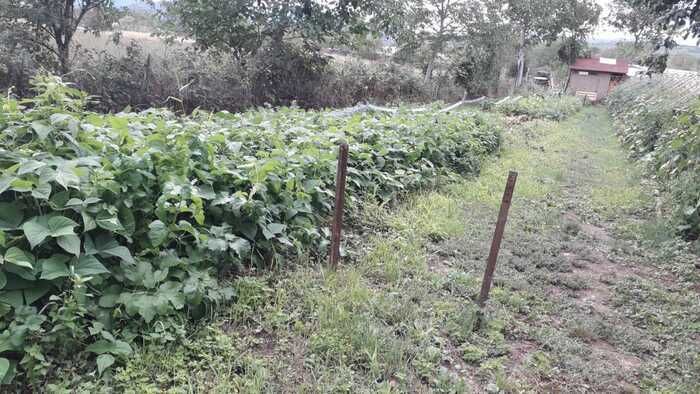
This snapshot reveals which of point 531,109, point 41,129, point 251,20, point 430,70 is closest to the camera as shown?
A: point 41,129

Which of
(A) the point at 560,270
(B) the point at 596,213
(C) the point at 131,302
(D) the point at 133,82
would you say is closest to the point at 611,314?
(A) the point at 560,270

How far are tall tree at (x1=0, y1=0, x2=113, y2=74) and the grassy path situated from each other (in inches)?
305

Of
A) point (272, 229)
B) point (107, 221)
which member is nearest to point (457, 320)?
point (272, 229)

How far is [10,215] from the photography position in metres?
2.12

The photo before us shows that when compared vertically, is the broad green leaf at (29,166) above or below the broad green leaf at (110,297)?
above

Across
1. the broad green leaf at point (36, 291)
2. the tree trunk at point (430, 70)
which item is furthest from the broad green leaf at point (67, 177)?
the tree trunk at point (430, 70)

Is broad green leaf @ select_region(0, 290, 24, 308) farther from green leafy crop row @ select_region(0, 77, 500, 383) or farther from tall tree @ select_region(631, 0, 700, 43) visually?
tall tree @ select_region(631, 0, 700, 43)

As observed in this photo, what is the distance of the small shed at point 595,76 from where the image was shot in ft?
108

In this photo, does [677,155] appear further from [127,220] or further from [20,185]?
[20,185]

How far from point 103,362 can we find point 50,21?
28.3 ft

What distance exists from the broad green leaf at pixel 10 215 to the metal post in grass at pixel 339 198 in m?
1.73

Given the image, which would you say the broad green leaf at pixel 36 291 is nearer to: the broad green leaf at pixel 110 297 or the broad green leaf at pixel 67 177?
the broad green leaf at pixel 110 297

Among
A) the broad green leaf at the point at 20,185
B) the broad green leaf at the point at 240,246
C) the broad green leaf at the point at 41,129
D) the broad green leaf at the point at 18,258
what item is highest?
the broad green leaf at the point at 41,129

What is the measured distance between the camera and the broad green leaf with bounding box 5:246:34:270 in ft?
6.41
